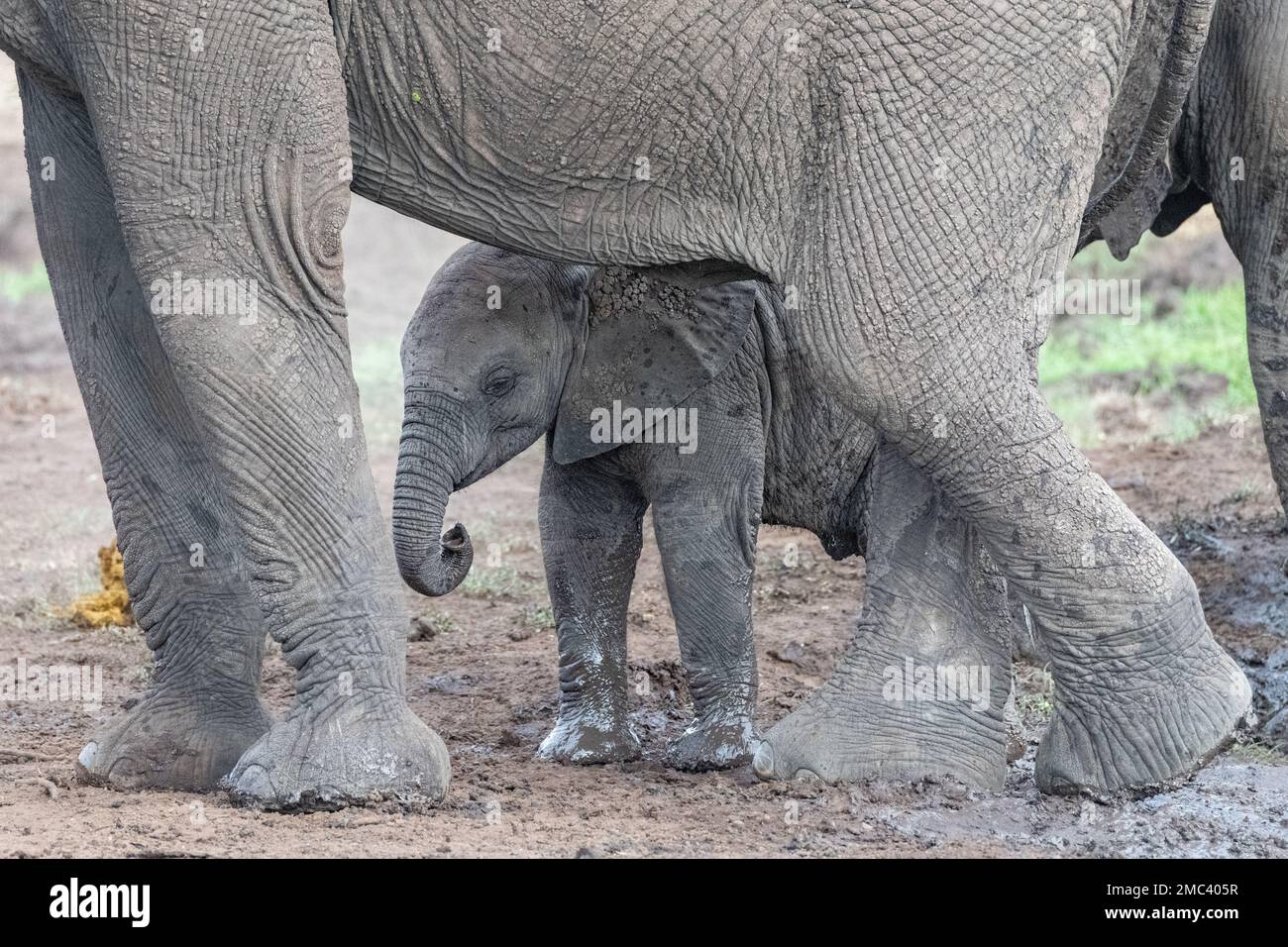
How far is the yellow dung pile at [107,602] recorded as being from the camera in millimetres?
6703

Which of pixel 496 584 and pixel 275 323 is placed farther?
pixel 496 584

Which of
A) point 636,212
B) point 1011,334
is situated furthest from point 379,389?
point 1011,334

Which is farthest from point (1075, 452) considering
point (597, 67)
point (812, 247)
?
point (597, 67)

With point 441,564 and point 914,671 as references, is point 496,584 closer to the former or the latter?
point 441,564

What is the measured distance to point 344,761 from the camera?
13.6 feet

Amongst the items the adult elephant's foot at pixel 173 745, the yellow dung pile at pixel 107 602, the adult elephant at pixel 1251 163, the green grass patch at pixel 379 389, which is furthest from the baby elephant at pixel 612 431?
the green grass patch at pixel 379 389

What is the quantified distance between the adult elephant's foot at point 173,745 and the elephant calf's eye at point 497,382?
43.1 inches

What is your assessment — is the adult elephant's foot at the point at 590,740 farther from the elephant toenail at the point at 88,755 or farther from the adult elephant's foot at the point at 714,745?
the elephant toenail at the point at 88,755

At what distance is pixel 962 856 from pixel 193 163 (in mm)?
2053

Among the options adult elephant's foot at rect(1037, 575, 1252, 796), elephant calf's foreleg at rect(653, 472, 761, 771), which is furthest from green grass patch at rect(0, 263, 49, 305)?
adult elephant's foot at rect(1037, 575, 1252, 796)

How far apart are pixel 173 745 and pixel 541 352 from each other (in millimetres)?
1439

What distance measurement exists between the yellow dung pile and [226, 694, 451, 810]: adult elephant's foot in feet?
8.38

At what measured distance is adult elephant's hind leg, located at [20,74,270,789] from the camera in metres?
4.59
